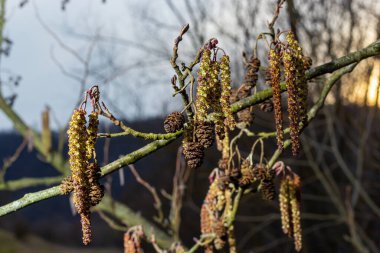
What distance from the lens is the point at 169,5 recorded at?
9.41m

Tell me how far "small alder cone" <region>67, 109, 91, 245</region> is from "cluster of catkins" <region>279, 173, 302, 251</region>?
634 millimetres

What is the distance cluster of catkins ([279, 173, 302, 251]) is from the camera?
1603mm

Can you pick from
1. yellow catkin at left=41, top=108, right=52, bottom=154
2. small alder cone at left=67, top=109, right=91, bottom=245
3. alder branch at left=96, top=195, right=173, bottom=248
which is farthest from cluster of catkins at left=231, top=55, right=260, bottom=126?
yellow catkin at left=41, top=108, right=52, bottom=154

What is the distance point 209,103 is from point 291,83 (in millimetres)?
166

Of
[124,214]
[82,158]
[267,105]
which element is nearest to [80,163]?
[82,158]

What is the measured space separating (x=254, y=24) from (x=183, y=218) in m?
3.52

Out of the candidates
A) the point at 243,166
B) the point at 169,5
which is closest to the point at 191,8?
the point at 169,5

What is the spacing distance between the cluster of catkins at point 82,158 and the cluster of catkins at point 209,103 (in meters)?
0.19

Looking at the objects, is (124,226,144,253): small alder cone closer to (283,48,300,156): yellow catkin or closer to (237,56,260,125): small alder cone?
(237,56,260,125): small alder cone

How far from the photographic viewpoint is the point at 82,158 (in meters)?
1.09

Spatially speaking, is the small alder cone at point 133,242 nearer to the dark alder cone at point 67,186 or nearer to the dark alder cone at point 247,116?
the dark alder cone at point 247,116

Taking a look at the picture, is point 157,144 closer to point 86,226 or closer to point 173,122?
point 173,122

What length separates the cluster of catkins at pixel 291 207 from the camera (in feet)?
5.26

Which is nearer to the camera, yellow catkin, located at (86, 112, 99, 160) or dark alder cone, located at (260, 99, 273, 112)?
yellow catkin, located at (86, 112, 99, 160)
